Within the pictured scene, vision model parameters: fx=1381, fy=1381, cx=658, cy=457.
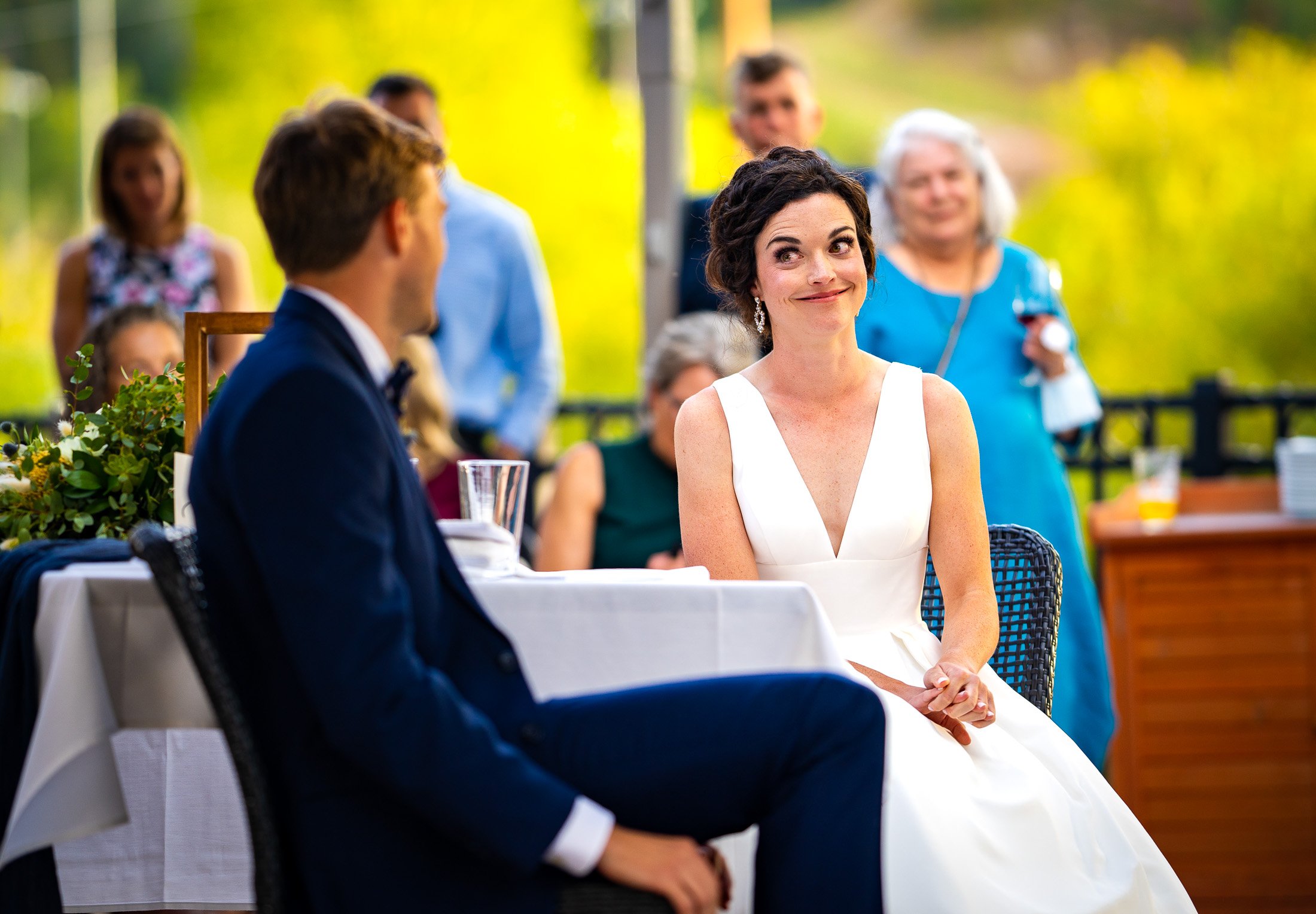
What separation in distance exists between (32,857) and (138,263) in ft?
8.74

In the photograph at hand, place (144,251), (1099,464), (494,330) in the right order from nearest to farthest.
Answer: (144,251)
(494,330)
(1099,464)

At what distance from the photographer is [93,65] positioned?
57.6 feet

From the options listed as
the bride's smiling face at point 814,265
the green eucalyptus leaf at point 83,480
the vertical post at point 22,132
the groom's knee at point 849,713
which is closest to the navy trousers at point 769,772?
the groom's knee at point 849,713

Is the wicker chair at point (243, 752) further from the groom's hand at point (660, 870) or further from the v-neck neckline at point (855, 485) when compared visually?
the v-neck neckline at point (855, 485)

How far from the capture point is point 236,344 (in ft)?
13.6

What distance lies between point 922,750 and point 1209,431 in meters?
3.13

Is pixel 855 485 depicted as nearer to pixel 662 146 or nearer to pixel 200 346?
pixel 200 346

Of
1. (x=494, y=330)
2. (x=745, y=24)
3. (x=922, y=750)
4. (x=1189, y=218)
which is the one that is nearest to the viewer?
(x=922, y=750)

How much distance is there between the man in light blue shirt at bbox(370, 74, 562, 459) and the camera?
14.0 ft

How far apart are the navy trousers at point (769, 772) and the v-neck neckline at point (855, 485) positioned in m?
0.78

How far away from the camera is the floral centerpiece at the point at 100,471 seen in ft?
6.79

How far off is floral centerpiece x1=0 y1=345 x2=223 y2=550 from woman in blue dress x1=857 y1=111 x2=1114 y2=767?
1.58 metres

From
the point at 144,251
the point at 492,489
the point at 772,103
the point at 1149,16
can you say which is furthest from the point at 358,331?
the point at 1149,16

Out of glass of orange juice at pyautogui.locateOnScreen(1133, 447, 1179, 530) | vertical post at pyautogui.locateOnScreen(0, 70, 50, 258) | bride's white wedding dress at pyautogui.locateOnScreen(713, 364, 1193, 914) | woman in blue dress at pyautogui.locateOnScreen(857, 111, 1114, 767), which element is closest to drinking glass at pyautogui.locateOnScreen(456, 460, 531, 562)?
bride's white wedding dress at pyautogui.locateOnScreen(713, 364, 1193, 914)
